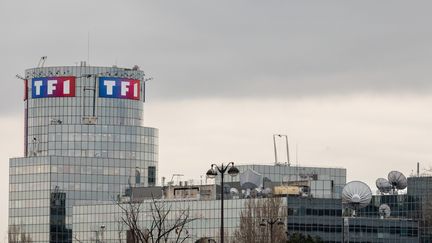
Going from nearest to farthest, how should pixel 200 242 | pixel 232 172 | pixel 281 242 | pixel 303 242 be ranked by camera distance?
1. pixel 232 172
2. pixel 303 242
3. pixel 200 242
4. pixel 281 242

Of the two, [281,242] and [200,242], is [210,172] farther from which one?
[281,242]

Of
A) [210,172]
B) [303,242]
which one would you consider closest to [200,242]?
[303,242]

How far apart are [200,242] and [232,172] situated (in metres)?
61.2

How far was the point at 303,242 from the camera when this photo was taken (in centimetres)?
15875

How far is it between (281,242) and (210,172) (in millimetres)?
84751

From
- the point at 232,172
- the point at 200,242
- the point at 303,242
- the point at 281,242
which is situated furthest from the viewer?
the point at 281,242

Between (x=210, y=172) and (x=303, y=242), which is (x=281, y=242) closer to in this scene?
(x=303, y=242)

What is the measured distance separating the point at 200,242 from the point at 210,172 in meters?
60.5

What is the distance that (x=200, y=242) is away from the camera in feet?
565

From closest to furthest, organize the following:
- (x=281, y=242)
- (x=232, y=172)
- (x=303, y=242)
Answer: (x=232, y=172) < (x=303, y=242) < (x=281, y=242)

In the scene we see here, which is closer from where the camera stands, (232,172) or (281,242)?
(232,172)

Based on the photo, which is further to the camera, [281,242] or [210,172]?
[281,242]

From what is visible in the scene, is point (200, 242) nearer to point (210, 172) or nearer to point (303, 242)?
point (303, 242)

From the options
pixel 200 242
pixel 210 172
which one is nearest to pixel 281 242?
pixel 200 242
